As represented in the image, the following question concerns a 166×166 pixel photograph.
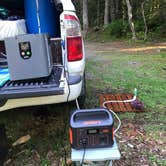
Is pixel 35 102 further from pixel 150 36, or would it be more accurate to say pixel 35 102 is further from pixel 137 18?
pixel 137 18

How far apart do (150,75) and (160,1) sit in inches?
400

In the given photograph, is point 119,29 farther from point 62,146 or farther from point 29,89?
point 29,89

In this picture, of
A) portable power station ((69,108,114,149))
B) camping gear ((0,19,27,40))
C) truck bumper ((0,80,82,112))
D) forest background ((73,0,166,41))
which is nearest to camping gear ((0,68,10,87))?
truck bumper ((0,80,82,112))

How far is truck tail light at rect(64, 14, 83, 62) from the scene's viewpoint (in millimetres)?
2797

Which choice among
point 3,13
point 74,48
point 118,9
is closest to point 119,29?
point 118,9

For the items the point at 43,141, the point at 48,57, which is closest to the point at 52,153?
the point at 43,141

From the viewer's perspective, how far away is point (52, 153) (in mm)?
2854

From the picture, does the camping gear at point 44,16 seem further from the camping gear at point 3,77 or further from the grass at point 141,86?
the grass at point 141,86

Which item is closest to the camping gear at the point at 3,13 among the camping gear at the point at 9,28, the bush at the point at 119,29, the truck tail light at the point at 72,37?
the camping gear at the point at 9,28

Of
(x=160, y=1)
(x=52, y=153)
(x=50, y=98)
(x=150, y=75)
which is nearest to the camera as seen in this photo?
(x=50, y=98)

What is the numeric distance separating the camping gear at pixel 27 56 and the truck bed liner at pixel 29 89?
6 centimetres

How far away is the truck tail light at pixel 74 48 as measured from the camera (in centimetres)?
281

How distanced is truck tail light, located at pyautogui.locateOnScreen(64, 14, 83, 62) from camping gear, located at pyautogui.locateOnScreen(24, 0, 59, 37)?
68 centimetres

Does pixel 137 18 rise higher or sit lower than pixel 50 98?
lower
